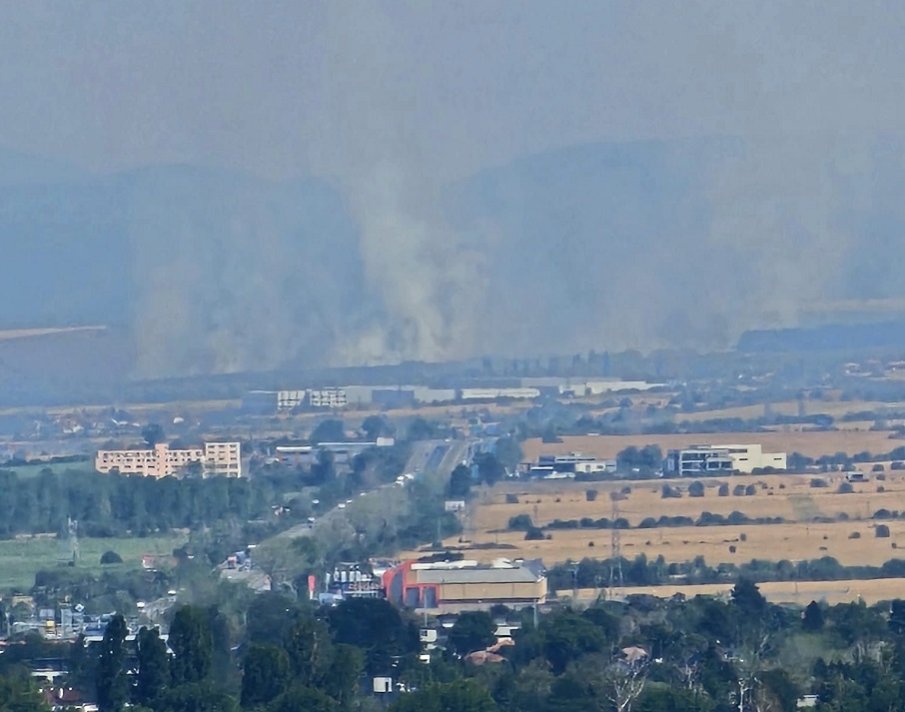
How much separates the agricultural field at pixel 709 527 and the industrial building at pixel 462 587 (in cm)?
148

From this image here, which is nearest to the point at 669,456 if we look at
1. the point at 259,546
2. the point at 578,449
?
the point at 578,449

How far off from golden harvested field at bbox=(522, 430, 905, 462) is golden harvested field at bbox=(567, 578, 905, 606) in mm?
9032

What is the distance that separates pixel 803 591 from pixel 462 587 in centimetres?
273

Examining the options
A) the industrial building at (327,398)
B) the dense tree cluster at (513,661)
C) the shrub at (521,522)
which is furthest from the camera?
the industrial building at (327,398)

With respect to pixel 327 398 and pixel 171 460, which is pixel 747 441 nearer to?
pixel 171 460

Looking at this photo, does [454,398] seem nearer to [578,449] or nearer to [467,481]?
[578,449]

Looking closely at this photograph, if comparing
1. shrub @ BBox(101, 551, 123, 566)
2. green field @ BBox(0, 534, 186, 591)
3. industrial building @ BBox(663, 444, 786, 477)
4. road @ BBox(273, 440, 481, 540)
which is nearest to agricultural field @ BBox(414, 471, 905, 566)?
industrial building @ BBox(663, 444, 786, 477)

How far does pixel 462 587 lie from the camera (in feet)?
77.2

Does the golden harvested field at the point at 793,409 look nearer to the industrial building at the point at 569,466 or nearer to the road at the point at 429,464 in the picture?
the road at the point at 429,464

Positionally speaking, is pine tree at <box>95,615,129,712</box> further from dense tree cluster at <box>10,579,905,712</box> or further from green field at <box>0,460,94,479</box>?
green field at <box>0,460,94,479</box>

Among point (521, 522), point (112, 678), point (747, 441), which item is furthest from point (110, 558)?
point (112, 678)

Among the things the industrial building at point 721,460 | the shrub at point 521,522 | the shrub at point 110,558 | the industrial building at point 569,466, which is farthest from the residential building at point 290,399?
the shrub at point 110,558

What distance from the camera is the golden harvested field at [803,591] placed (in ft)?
75.7

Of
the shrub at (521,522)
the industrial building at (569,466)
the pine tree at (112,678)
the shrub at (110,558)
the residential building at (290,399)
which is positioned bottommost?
the pine tree at (112,678)
